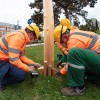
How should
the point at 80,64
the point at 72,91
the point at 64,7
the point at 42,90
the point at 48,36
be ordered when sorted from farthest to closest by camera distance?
the point at 64,7 < the point at 48,36 < the point at 42,90 < the point at 72,91 < the point at 80,64

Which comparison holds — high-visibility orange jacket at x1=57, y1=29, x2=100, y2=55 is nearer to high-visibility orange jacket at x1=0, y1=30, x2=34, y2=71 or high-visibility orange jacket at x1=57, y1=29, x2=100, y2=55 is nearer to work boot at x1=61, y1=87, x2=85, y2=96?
work boot at x1=61, y1=87, x2=85, y2=96

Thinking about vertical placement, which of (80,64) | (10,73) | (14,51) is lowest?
(10,73)

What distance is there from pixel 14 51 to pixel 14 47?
0.25ft

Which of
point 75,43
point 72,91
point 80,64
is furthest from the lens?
point 72,91

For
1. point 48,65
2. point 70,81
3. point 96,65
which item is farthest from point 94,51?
point 48,65

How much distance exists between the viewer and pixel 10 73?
5.88 meters

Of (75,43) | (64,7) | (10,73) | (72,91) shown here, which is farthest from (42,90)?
(64,7)

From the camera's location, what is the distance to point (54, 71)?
6.72 meters

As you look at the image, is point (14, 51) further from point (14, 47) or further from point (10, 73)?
point (10, 73)

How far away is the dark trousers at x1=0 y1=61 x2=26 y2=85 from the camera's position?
5824mm

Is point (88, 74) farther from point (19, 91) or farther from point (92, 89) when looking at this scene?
point (19, 91)

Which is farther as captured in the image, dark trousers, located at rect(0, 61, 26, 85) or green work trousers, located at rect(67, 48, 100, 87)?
dark trousers, located at rect(0, 61, 26, 85)

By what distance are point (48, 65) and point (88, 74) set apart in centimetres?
120

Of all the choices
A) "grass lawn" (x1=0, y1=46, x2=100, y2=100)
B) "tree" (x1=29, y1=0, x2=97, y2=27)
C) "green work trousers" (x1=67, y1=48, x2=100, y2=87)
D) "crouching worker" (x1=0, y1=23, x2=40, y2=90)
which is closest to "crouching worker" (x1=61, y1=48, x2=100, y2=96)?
"green work trousers" (x1=67, y1=48, x2=100, y2=87)
